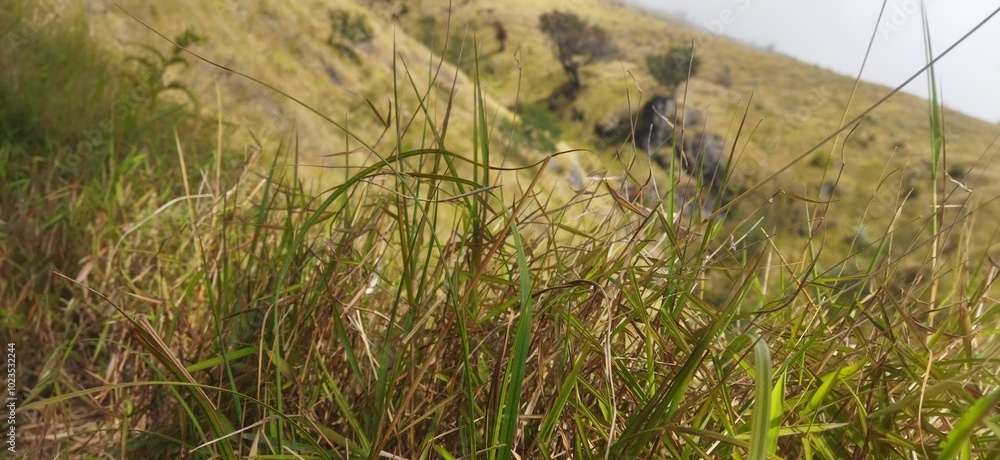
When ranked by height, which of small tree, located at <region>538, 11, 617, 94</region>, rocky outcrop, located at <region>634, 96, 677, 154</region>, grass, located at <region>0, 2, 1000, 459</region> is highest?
small tree, located at <region>538, 11, 617, 94</region>

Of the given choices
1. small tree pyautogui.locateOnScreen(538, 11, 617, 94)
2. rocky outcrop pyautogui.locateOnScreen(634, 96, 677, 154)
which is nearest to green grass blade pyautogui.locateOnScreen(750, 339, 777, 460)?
rocky outcrop pyautogui.locateOnScreen(634, 96, 677, 154)

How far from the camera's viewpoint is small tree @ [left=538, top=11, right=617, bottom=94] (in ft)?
192

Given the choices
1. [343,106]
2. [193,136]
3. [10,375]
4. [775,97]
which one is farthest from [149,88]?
[775,97]

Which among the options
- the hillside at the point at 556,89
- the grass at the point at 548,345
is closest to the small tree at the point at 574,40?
the hillside at the point at 556,89

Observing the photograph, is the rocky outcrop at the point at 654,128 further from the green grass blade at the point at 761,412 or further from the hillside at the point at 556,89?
the green grass blade at the point at 761,412

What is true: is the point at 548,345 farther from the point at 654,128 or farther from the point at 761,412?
the point at 654,128

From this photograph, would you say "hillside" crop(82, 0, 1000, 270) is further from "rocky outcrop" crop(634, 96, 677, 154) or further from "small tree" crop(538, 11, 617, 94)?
"small tree" crop(538, 11, 617, 94)

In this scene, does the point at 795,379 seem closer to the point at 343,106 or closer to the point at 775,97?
the point at 343,106

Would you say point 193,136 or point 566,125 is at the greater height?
point 193,136

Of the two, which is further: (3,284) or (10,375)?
(3,284)

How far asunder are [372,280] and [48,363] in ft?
2.57

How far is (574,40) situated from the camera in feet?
193

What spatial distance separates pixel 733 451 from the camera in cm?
64

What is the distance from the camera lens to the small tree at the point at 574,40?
192 feet
